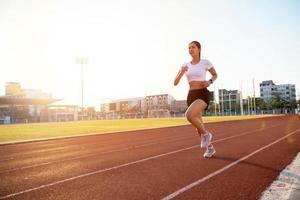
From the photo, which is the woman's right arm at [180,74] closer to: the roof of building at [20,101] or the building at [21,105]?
the building at [21,105]

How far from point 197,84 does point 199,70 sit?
0.30m

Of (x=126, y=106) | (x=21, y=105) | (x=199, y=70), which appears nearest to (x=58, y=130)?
(x=199, y=70)

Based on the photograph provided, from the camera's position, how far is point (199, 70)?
6.29 meters

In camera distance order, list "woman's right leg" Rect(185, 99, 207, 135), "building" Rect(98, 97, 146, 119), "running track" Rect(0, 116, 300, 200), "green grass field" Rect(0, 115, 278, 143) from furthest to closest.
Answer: "building" Rect(98, 97, 146, 119), "green grass field" Rect(0, 115, 278, 143), "woman's right leg" Rect(185, 99, 207, 135), "running track" Rect(0, 116, 300, 200)

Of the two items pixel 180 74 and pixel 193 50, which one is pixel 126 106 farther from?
pixel 193 50

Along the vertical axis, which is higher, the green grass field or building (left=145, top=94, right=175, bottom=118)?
building (left=145, top=94, right=175, bottom=118)

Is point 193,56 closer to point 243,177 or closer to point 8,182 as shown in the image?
point 243,177

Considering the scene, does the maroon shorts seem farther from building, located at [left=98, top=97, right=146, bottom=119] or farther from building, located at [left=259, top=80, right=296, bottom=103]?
building, located at [left=259, top=80, right=296, bottom=103]

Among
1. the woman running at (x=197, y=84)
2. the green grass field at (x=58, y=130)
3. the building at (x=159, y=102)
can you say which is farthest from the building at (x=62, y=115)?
the woman running at (x=197, y=84)

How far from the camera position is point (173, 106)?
15162 cm

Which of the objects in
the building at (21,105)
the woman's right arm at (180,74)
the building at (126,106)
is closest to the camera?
the woman's right arm at (180,74)

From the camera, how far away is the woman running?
6250 millimetres

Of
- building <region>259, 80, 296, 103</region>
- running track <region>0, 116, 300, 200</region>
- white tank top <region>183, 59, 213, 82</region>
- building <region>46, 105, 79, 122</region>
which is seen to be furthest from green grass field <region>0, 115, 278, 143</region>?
building <region>259, 80, 296, 103</region>

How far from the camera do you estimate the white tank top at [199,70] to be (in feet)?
20.7
